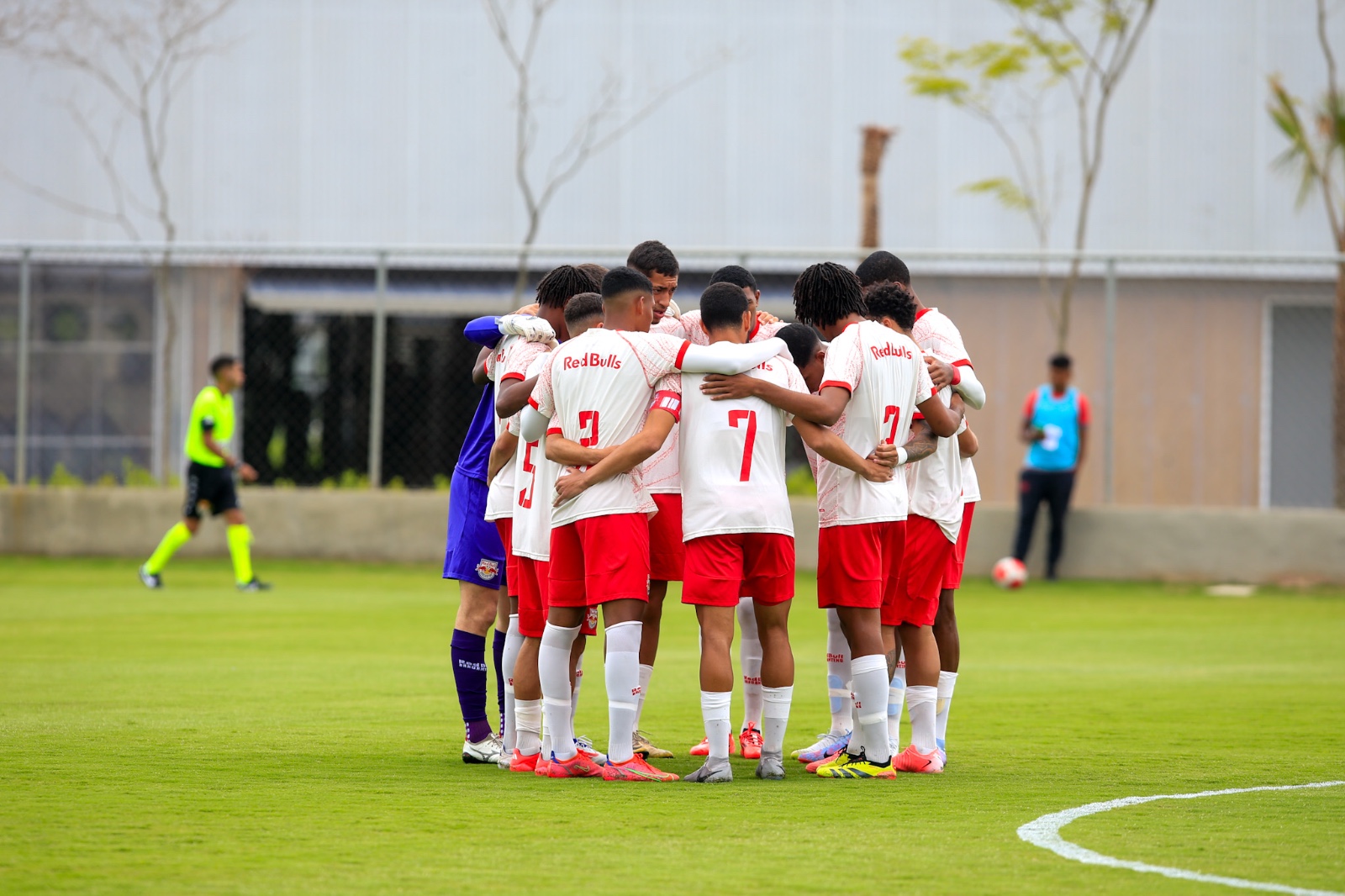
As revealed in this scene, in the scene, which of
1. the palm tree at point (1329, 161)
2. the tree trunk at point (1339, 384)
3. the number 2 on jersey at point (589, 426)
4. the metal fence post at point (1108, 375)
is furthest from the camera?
the palm tree at point (1329, 161)

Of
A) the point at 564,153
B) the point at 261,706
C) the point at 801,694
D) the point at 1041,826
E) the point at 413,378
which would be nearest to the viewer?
the point at 1041,826

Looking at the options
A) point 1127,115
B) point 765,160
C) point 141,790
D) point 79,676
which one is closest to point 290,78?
point 765,160

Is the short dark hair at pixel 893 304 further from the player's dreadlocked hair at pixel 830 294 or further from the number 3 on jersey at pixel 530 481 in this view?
the number 3 on jersey at pixel 530 481

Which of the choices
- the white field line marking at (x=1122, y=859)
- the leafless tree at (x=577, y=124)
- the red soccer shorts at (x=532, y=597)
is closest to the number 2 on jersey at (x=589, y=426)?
the red soccer shorts at (x=532, y=597)

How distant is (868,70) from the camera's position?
22953mm

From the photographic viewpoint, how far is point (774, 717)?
239 inches

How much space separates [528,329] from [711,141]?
17.1m

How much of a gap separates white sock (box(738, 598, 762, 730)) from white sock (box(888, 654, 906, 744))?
60 centimetres

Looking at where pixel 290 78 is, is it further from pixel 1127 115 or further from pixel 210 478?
pixel 1127 115

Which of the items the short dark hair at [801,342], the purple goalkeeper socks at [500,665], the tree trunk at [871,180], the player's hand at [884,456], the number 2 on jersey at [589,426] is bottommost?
the purple goalkeeper socks at [500,665]

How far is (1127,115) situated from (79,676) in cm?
1841

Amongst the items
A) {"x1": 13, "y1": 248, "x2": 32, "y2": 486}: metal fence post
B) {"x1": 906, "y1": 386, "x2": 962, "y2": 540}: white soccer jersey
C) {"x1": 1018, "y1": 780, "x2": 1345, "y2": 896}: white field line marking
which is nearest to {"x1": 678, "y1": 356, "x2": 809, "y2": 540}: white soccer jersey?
{"x1": 906, "y1": 386, "x2": 962, "y2": 540}: white soccer jersey

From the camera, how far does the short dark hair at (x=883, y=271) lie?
6.71 metres

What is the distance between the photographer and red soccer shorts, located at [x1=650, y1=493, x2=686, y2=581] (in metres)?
6.38
